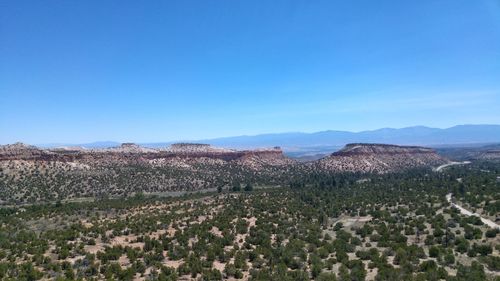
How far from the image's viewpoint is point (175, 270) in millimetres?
33594

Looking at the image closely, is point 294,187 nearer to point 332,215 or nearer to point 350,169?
point 332,215

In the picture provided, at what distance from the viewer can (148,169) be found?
349 feet

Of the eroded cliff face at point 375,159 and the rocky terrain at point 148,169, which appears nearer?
the rocky terrain at point 148,169

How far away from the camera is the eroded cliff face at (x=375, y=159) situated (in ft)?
455

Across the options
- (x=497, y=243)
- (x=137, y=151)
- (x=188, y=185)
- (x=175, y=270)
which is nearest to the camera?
(x=175, y=270)

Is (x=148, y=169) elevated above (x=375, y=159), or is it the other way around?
(x=148, y=169)

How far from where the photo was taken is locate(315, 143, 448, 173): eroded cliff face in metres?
139

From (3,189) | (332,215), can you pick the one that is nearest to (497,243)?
(332,215)

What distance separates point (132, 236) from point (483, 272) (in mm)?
30037

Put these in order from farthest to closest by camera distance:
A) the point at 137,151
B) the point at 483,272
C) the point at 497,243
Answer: the point at 137,151 < the point at 497,243 < the point at 483,272

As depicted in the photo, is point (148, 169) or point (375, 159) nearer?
point (148, 169)

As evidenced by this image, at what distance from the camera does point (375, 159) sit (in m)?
148

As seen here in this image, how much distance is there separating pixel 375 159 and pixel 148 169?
7482cm

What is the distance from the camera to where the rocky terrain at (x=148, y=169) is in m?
83.0
